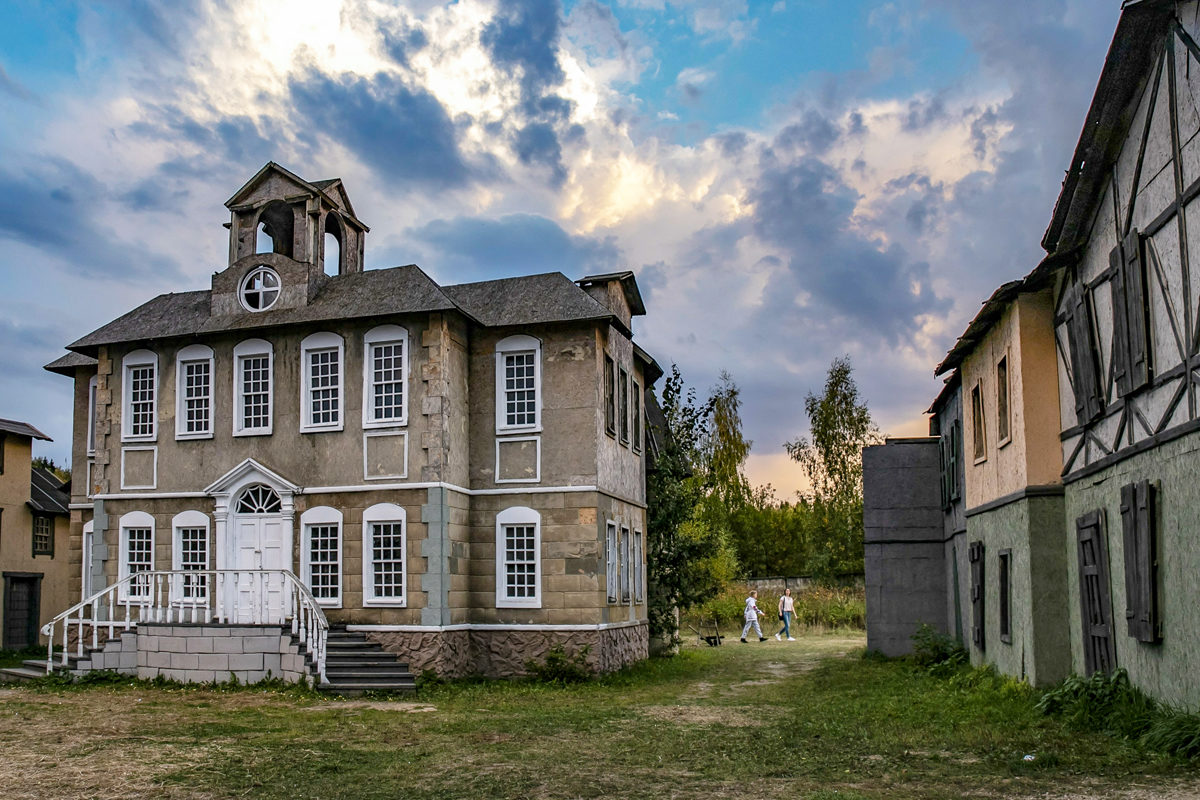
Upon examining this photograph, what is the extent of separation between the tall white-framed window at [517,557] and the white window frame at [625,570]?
261cm

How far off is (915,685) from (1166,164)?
1025 cm

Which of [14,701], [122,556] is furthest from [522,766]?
[122,556]

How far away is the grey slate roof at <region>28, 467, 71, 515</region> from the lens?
33812 millimetres

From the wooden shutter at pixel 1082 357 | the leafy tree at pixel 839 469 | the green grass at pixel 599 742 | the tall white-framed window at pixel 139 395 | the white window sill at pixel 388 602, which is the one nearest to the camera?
the green grass at pixel 599 742

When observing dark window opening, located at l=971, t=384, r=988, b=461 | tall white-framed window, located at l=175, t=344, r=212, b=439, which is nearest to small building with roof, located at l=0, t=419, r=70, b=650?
tall white-framed window, located at l=175, t=344, r=212, b=439

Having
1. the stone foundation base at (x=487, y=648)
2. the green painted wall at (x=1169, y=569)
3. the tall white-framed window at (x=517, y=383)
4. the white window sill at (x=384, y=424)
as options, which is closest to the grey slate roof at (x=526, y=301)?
the tall white-framed window at (x=517, y=383)

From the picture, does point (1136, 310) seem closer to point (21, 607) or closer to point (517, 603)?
point (517, 603)

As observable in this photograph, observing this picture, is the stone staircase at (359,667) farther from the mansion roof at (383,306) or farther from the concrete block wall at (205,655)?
the mansion roof at (383,306)

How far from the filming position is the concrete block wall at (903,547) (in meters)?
25.1

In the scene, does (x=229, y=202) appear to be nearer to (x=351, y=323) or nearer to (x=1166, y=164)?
(x=351, y=323)

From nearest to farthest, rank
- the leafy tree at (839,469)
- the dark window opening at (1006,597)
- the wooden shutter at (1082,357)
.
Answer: the wooden shutter at (1082,357) → the dark window opening at (1006,597) → the leafy tree at (839,469)

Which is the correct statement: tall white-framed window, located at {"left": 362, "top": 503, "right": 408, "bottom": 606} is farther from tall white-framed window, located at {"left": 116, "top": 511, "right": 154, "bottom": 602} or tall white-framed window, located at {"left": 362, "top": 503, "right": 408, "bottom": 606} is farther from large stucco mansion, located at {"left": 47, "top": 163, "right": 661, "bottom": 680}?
tall white-framed window, located at {"left": 116, "top": 511, "right": 154, "bottom": 602}

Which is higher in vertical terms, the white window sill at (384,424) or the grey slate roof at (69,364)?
the grey slate roof at (69,364)

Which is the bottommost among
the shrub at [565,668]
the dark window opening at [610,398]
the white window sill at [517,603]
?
the shrub at [565,668]
